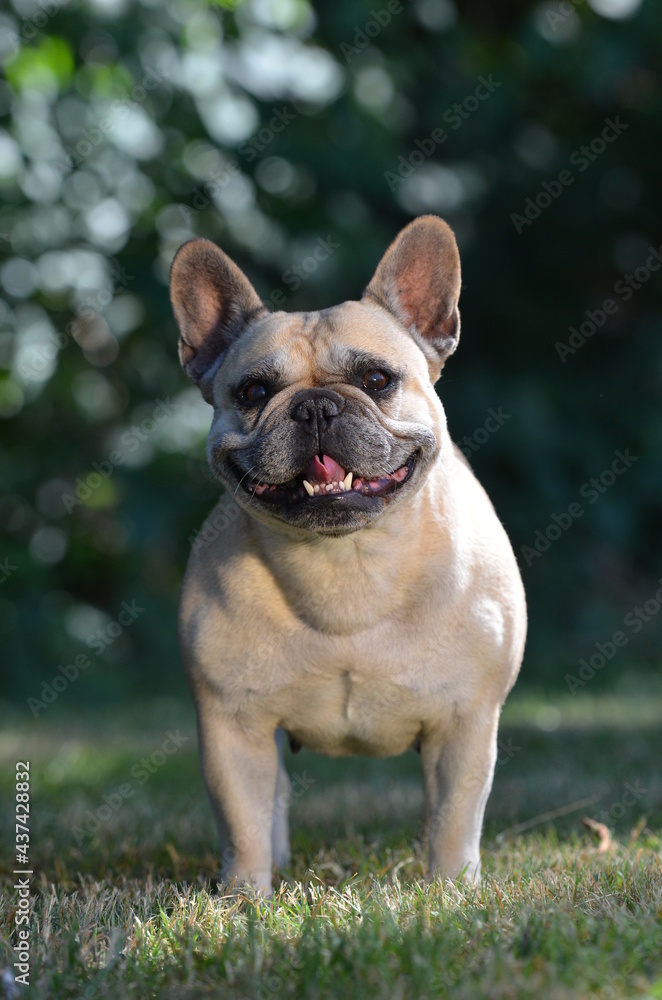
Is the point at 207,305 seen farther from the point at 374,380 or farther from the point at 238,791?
the point at 238,791

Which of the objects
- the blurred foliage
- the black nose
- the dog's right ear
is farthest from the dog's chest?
the blurred foliage

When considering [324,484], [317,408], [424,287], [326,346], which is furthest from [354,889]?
[424,287]

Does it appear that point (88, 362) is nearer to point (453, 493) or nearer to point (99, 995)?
point (453, 493)

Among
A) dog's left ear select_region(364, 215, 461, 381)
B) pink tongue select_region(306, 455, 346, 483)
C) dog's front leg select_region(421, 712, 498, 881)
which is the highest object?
dog's left ear select_region(364, 215, 461, 381)

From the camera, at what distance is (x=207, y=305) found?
3.79 meters

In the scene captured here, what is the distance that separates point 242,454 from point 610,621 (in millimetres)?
7131

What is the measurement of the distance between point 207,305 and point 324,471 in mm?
911

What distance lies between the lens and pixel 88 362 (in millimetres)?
9523

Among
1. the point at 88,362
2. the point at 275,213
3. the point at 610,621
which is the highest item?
the point at 275,213

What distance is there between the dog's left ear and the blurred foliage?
189 inches

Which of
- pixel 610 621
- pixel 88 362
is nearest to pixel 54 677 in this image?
pixel 88 362

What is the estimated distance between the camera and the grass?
215 centimetres

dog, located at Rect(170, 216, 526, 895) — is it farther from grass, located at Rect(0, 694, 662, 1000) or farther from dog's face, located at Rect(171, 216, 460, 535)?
grass, located at Rect(0, 694, 662, 1000)

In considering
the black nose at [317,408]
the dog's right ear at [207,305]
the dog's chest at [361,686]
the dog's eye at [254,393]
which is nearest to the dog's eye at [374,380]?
the black nose at [317,408]
